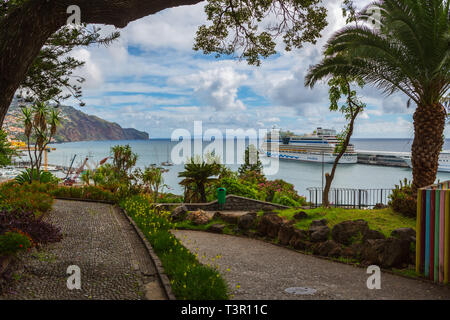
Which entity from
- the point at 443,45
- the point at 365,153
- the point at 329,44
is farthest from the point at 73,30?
the point at 365,153

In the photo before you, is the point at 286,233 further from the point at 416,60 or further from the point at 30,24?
the point at 30,24

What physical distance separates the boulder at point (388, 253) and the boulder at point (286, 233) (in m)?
2.16

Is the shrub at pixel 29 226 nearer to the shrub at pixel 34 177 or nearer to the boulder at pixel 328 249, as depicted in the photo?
the boulder at pixel 328 249

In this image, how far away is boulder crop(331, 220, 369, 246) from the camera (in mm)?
8188

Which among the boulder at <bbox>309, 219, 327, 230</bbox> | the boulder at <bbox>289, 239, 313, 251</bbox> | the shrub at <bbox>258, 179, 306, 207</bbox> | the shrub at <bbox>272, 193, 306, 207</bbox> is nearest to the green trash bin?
the shrub at <bbox>258, 179, 306, 207</bbox>

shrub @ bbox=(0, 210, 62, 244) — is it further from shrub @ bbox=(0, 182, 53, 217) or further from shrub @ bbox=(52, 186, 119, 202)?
shrub @ bbox=(52, 186, 119, 202)

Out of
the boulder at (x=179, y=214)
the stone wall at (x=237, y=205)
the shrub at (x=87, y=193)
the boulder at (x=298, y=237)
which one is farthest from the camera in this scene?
the stone wall at (x=237, y=205)

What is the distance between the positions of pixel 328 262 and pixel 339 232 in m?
1.15

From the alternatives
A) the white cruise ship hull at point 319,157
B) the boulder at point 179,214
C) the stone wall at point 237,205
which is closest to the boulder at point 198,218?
the boulder at point 179,214

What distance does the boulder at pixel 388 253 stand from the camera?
6.75m

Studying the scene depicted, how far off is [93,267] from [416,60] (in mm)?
9373

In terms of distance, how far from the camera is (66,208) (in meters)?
11.2

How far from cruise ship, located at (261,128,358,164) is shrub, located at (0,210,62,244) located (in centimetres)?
5377
